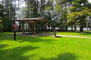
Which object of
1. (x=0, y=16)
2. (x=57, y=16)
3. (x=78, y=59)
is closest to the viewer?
(x=78, y=59)

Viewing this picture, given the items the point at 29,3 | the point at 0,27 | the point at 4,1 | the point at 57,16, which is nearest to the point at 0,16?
the point at 0,27

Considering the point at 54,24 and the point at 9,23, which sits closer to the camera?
the point at 9,23

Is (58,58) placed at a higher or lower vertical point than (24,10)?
lower

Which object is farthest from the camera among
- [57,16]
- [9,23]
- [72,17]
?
[57,16]

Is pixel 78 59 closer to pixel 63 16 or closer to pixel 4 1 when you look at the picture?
pixel 63 16

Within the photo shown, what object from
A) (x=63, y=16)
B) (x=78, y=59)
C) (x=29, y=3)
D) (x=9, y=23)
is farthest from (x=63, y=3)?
(x=78, y=59)

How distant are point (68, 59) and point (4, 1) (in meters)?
23.6

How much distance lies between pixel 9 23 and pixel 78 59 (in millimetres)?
19027

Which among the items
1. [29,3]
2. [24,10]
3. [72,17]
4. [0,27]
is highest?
[29,3]

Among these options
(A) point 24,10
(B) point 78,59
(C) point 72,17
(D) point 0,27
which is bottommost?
(B) point 78,59

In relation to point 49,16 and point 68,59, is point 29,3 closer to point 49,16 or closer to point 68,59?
point 49,16

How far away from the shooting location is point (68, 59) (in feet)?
11.0

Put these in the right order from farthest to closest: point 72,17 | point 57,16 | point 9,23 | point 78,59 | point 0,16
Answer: point 57,16, point 9,23, point 0,16, point 72,17, point 78,59

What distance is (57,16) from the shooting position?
21.7m
